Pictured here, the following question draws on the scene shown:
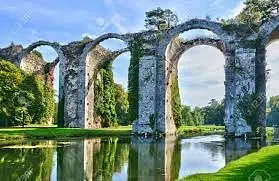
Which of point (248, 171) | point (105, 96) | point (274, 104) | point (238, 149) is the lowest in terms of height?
point (238, 149)

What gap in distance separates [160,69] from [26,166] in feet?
88.3

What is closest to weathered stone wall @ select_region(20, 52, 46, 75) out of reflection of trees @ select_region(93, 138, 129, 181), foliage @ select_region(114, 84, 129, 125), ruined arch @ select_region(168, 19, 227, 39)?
foliage @ select_region(114, 84, 129, 125)

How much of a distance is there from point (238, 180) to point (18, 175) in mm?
6429

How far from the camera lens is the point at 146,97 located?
135ft

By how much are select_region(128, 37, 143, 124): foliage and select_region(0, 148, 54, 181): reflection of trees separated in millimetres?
20931

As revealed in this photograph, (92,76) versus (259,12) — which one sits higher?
(259,12)

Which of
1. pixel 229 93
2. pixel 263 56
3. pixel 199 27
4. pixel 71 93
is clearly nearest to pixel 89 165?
pixel 229 93

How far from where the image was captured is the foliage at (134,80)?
41.8m

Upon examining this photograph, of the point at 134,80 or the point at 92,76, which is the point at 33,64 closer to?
the point at 92,76

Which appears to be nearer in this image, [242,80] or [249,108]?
[249,108]

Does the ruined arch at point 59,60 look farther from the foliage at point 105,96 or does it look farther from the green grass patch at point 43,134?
the green grass patch at point 43,134

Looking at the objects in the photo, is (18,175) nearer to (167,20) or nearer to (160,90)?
(160,90)

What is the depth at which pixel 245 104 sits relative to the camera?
3684 centimetres

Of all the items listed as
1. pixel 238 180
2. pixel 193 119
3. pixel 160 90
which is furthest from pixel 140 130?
pixel 193 119
